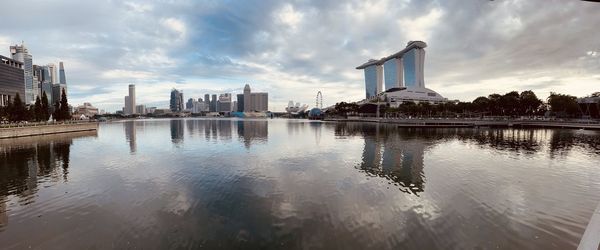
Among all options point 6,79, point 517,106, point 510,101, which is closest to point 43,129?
→ point 6,79

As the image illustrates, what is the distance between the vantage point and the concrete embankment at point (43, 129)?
238 ft

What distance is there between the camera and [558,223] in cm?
1744

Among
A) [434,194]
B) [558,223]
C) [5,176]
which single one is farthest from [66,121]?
[558,223]

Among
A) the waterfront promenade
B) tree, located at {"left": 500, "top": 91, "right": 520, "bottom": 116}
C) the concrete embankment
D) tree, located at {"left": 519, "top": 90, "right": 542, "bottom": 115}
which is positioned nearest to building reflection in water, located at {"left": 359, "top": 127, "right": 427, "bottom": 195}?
the concrete embankment

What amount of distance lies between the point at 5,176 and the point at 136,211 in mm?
23577

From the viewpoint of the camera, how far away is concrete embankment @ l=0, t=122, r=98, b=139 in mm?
72438

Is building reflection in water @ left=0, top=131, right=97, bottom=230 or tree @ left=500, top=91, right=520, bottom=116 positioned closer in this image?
building reflection in water @ left=0, top=131, right=97, bottom=230

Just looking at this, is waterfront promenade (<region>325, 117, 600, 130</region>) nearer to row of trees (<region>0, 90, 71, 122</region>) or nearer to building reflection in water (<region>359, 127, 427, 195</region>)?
building reflection in water (<region>359, 127, 427, 195</region>)

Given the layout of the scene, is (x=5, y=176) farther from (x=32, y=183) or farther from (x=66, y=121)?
(x=66, y=121)

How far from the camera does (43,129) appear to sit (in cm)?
8519

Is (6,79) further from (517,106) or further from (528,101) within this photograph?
(528,101)

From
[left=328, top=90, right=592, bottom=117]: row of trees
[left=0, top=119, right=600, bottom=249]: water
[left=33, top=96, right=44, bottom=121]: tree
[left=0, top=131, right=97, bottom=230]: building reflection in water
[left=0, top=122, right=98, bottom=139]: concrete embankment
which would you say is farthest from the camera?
[left=328, top=90, right=592, bottom=117]: row of trees

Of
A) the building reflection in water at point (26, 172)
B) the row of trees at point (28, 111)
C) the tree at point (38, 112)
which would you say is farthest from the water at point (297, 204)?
the tree at point (38, 112)

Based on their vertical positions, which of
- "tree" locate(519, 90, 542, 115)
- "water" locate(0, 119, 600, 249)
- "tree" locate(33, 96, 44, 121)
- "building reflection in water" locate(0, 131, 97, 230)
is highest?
"tree" locate(519, 90, 542, 115)
